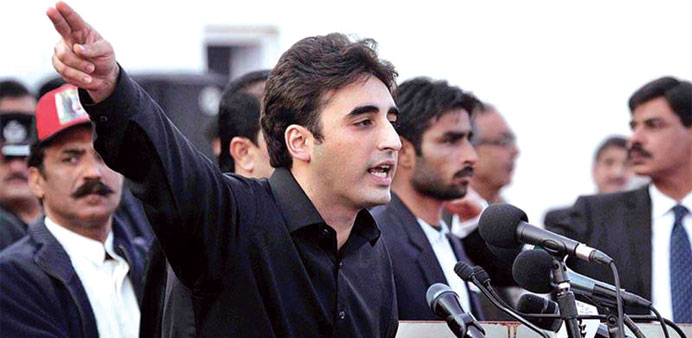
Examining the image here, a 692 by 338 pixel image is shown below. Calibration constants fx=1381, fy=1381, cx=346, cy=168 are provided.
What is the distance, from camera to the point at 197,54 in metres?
11.9

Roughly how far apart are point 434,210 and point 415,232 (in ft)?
1.27

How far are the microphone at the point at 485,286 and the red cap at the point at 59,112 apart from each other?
6.44ft

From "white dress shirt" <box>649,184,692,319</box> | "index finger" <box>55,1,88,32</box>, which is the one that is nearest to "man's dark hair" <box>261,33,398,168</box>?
"index finger" <box>55,1,88,32</box>

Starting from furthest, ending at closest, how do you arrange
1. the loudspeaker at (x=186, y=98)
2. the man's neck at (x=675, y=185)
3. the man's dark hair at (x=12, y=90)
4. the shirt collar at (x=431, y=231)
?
the loudspeaker at (x=186, y=98)
the man's dark hair at (x=12, y=90)
the man's neck at (x=675, y=185)
the shirt collar at (x=431, y=231)

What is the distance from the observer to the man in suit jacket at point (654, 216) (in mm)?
5891

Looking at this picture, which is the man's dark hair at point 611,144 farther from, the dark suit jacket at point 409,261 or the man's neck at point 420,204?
the dark suit jacket at point 409,261

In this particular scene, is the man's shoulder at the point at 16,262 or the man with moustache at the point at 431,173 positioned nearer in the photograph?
the man's shoulder at the point at 16,262

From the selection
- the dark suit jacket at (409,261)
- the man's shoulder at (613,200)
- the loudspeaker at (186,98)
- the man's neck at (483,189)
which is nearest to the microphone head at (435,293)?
the dark suit jacket at (409,261)

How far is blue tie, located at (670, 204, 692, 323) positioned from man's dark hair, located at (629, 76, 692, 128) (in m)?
0.76

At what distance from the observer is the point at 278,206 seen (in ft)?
12.7

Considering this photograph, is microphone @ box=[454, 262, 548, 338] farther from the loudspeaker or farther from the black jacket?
the loudspeaker

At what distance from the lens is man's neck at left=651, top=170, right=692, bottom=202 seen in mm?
6332

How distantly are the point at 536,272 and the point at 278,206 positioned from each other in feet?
2.59

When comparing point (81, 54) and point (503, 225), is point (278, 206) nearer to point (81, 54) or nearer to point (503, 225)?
point (503, 225)
